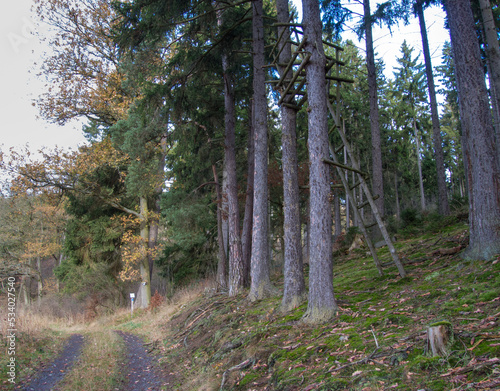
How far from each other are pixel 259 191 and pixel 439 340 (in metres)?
6.45

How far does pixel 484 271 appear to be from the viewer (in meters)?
5.31

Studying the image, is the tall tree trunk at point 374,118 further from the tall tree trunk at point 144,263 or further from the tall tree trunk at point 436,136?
the tall tree trunk at point 144,263

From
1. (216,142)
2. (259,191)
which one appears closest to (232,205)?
(259,191)

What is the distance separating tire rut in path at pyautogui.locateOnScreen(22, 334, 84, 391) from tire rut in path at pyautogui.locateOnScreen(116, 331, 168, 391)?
1348 mm

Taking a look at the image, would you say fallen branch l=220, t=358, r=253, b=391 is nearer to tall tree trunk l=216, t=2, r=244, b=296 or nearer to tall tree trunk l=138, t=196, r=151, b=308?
tall tree trunk l=216, t=2, r=244, b=296

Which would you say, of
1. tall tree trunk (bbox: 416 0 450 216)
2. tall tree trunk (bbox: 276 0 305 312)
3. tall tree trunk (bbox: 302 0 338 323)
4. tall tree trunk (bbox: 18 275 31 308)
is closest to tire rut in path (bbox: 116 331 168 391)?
tall tree trunk (bbox: 276 0 305 312)

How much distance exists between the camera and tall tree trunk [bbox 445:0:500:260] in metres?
5.93

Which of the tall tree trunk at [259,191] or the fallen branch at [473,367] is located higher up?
the tall tree trunk at [259,191]

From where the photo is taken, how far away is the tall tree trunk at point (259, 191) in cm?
911

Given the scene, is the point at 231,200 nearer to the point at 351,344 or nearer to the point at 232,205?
the point at 232,205

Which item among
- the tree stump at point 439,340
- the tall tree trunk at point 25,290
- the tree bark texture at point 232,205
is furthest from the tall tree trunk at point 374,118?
the tall tree trunk at point 25,290

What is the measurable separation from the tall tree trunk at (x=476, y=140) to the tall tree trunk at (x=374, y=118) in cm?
681

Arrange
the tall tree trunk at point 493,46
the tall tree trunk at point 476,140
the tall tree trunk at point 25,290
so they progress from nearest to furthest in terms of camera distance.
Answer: the tall tree trunk at point 476,140
the tall tree trunk at point 493,46
the tall tree trunk at point 25,290

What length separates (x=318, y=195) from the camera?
5855 mm
